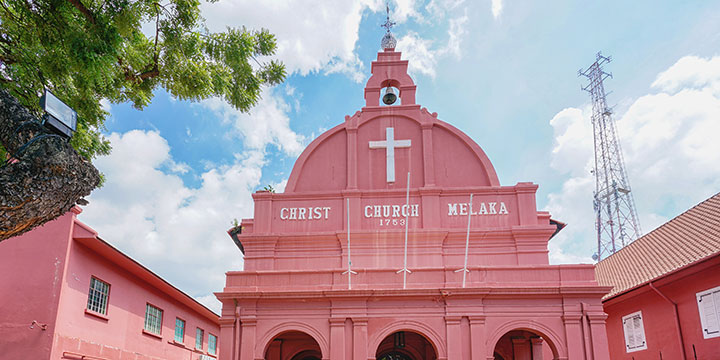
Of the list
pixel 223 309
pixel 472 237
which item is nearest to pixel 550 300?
pixel 472 237

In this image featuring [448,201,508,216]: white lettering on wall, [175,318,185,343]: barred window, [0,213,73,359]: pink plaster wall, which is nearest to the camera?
[0,213,73,359]: pink plaster wall

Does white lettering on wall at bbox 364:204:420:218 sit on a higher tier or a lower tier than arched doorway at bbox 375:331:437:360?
higher

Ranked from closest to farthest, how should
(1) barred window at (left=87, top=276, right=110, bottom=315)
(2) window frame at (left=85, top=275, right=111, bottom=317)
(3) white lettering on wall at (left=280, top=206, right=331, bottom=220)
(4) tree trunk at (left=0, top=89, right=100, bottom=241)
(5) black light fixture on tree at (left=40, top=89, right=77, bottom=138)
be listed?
1. (4) tree trunk at (left=0, top=89, right=100, bottom=241)
2. (5) black light fixture on tree at (left=40, top=89, right=77, bottom=138)
3. (2) window frame at (left=85, top=275, right=111, bottom=317)
4. (1) barred window at (left=87, top=276, right=110, bottom=315)
5. (3) white lettering on wall at (left=280, top=206, right=331, bottom=220)

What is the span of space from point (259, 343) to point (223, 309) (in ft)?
4.69

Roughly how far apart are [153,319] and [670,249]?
17.9 meters

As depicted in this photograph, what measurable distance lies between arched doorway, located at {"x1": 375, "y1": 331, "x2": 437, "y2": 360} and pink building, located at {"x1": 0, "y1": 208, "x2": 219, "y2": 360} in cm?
792

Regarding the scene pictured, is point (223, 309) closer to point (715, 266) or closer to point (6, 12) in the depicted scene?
point (6, 12)

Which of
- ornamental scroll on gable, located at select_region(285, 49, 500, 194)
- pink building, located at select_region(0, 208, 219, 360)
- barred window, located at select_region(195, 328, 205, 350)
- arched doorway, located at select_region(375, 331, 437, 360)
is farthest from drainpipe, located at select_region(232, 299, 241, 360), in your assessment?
barred window, located at select_region(195, 328, 205, 350)

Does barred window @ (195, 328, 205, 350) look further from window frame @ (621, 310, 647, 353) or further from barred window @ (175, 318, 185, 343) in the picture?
window frame @ (621, 310, 647, 353)

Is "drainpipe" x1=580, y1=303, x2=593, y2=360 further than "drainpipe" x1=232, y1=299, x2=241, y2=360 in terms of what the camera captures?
No

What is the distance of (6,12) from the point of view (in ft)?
26.1

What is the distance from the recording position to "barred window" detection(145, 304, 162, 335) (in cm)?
1899

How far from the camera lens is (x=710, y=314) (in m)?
Result: 14.1

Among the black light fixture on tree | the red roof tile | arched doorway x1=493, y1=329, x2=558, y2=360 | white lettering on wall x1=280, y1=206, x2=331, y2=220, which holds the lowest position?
arched doorway x1=493, y1=329, x2=558, y2=360
